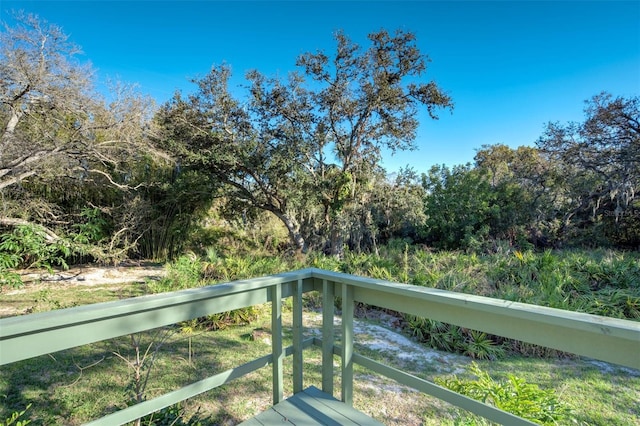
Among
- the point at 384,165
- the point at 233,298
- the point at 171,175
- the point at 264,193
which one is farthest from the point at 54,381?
the point at 384,165

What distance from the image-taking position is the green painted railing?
0.93 m

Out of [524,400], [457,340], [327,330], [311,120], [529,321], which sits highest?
[311,120]

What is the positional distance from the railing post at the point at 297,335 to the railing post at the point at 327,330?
0.14 m

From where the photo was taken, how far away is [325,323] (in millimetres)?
1813

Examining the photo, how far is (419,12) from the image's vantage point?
6.94 metres

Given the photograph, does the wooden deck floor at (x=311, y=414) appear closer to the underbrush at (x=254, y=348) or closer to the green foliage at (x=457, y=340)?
the underbrush at (x=254, y=348)

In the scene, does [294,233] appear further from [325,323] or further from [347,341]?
[347,341]

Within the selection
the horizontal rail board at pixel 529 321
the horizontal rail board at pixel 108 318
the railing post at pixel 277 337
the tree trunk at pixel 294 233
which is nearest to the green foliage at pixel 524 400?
the horizontal rail board at pixel 529 321

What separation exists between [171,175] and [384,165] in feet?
20.9

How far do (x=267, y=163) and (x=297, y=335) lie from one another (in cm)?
671

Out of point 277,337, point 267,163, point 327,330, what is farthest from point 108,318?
point 267,163

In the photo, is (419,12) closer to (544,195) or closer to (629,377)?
(629,377)

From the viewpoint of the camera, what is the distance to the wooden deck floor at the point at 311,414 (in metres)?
1.56

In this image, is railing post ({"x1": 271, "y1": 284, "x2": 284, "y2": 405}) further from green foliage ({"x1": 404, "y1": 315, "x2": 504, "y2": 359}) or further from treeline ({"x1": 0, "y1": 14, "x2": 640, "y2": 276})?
treeline ({"x1": 0, "y1": 14, "x2": 640, "y2": 276})
